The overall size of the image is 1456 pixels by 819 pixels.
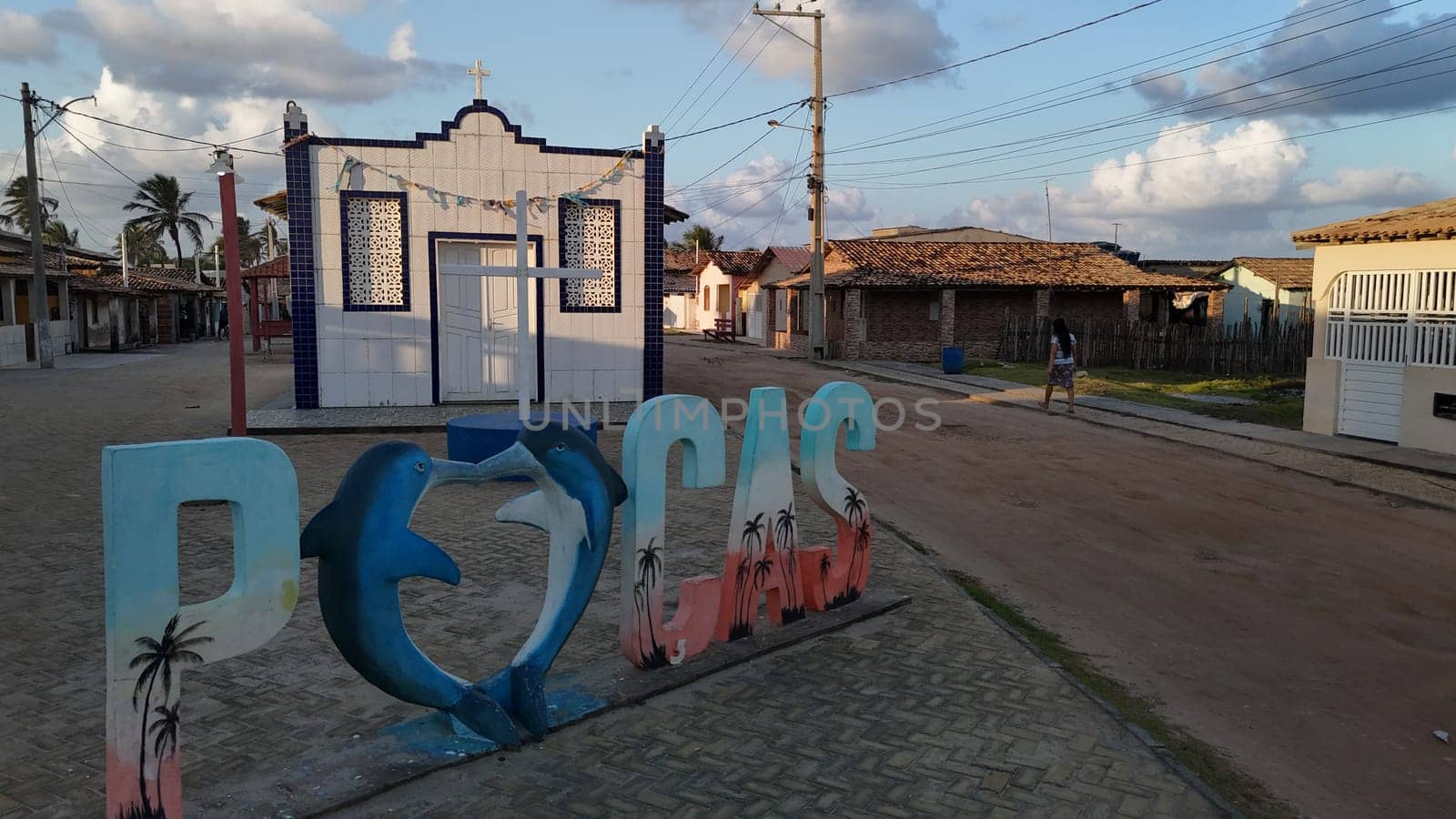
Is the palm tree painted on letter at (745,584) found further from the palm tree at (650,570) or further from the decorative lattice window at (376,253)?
the decorative lattice window at (376,253)

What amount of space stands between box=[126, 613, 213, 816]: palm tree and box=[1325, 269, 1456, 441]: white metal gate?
14404 millimetres

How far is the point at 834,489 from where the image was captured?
6.14 m

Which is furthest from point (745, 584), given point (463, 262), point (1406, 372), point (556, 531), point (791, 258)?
point (791, 258)

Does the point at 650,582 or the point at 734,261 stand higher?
the point at 734,261

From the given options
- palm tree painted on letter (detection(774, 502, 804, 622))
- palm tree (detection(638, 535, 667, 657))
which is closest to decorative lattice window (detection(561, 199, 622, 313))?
palm tree painted on letter (detection(774, 502, 804, 622))

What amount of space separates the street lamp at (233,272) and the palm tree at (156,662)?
252 inches

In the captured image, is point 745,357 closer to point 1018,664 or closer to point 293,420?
point 293,420

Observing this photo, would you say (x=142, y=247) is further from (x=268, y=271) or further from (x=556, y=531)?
(x=556, y=531)

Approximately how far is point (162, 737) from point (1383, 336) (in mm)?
15187

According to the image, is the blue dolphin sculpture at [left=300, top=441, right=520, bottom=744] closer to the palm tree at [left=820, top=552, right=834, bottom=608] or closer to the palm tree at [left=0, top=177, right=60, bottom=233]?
the palm tree at [left=820, top=552, right=834, bottom=608]

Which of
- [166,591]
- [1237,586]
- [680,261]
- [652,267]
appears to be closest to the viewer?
[166,591]

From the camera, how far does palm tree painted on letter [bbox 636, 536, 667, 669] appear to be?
497 cm

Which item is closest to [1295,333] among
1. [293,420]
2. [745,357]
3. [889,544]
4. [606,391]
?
[745,357]

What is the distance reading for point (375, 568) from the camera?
388 centimetres
